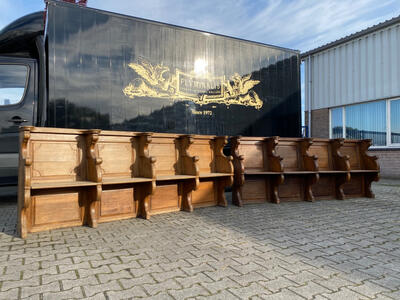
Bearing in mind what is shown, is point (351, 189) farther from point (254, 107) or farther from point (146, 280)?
point (146, 280)

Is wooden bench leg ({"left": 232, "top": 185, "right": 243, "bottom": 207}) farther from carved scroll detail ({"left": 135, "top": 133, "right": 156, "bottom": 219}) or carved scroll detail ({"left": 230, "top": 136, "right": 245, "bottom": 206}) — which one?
carved scroll detail ({"left": 135, "top": 133, "right": 156, "bottom": 219})

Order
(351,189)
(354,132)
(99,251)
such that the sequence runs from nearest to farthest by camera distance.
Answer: (99,251)
(351,189)
(354,132)

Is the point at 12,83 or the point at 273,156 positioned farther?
the point at 273,156

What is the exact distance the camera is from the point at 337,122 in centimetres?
1216

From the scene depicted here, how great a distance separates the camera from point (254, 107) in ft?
20.5

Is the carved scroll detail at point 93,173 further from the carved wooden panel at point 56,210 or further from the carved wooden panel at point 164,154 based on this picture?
the carved wooden panel at point 164,154

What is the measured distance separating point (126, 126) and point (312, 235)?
331cm

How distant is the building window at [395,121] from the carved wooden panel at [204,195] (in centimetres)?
850

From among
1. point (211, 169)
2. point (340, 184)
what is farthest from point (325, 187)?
point (211, 169)

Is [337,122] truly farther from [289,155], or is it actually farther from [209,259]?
[209,259]

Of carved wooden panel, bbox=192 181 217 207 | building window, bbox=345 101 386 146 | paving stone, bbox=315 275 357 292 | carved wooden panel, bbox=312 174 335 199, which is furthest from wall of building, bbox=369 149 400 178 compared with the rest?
paving stone, bbox=315 275 357 292

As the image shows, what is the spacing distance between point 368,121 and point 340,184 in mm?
6507

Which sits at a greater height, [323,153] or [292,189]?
[323,153]

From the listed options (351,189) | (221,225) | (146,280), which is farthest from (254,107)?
(146,280)
